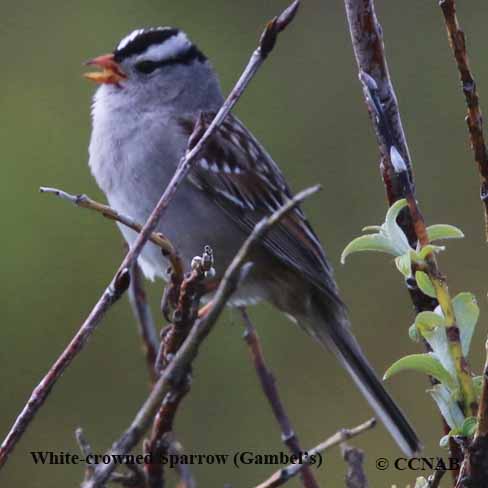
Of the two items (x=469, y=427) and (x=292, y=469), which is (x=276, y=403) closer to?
(x=292, y=469)

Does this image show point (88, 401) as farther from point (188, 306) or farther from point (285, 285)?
point (188, 306)

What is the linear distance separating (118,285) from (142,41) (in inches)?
71.7

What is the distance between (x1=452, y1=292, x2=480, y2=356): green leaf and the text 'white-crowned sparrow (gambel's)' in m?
1.35

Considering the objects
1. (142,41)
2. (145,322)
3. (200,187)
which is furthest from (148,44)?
(145,322)

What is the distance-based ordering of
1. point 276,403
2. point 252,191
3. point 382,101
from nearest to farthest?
1. point 382,101
2. point 276,403
3. point 252,191

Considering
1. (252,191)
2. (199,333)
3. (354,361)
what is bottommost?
(354,361)

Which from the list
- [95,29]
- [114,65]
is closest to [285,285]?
[114,65]

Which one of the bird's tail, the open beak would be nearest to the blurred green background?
the bird's tail

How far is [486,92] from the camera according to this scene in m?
4.54

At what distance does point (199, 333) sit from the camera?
0.86 m

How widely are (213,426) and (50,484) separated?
53cm

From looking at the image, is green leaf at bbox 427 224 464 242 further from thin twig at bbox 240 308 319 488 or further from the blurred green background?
the blurred green background

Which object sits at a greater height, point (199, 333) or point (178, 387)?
point (199, 333)

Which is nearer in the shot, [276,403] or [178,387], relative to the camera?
[178,387]
